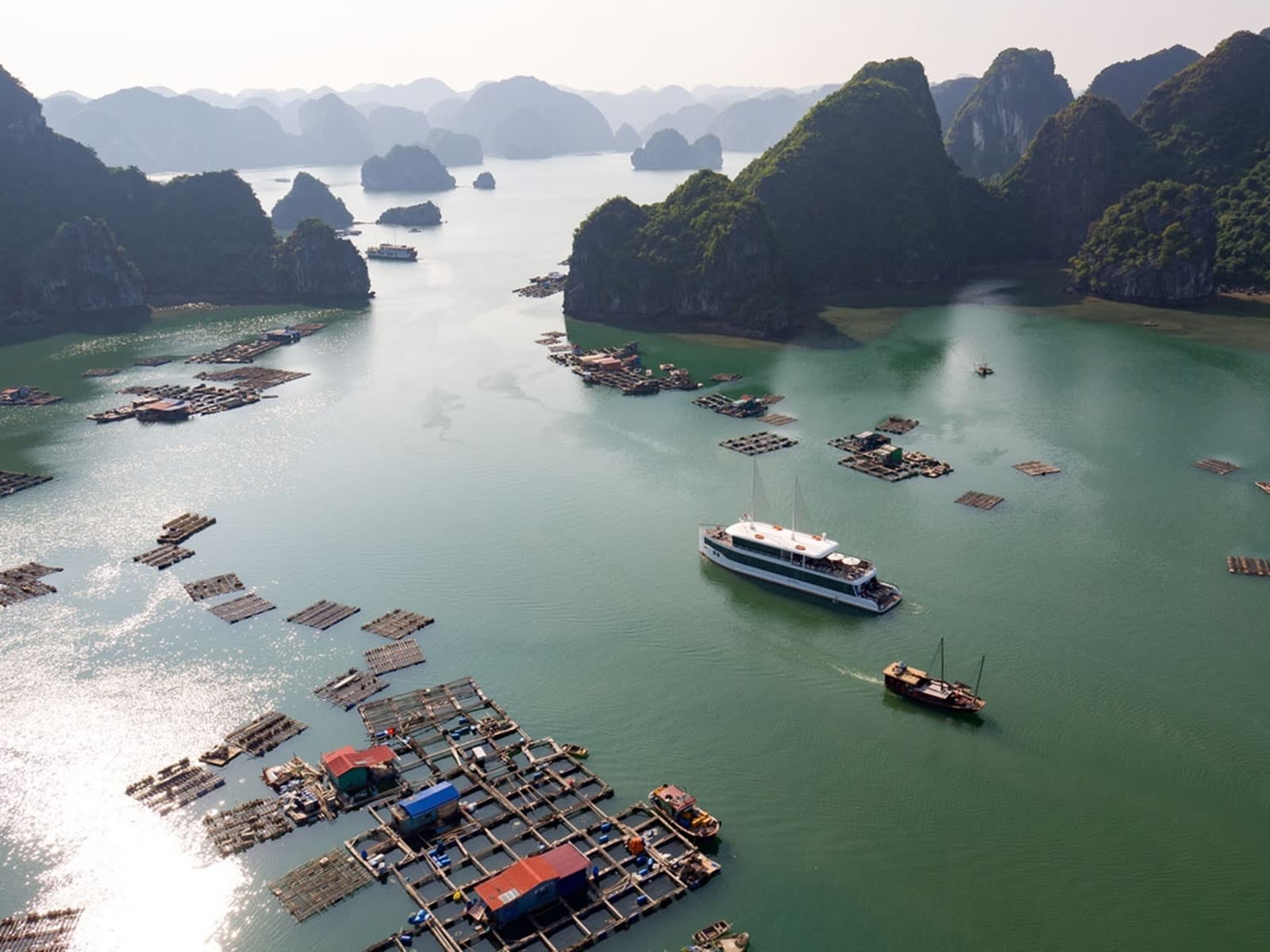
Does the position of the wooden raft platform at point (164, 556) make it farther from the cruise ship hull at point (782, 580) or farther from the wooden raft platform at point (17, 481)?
the cruise ship hull at point (782, 580)

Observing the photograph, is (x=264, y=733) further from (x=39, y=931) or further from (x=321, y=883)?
(x=39, y=931)

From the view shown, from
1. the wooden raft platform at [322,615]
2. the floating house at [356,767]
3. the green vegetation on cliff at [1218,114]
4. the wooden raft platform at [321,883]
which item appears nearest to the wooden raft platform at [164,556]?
the wooden raft platform at [322,615]

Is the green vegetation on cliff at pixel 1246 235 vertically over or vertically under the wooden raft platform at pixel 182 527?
over

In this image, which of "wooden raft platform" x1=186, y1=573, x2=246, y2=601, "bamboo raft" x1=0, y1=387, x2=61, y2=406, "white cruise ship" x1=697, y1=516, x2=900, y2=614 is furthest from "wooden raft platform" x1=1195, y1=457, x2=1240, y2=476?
"bamboo raft" x1=0, y1=387, x2=61, y2=406

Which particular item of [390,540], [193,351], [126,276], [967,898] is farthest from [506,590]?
[126,276]

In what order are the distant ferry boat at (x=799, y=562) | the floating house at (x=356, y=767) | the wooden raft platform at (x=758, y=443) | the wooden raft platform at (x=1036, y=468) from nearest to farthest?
the floating house at (x=356, y=767), the distant ferry boat at (x=799, y=562), the wooden raft platform at (x=1036, y=468), the wooden raft platform at (x=758, y=443)

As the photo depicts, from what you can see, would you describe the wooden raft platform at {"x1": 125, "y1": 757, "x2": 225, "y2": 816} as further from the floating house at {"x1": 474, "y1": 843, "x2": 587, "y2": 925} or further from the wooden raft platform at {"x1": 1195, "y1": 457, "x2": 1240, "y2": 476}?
the wooden raft platform at {"x1": 1195, "y1": 457, "x2": 1240, "y2": 476}

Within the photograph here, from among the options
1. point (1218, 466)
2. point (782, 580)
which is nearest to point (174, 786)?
point (782, 580)

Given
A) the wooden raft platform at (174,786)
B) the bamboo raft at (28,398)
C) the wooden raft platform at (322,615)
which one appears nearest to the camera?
the wooden raft platform at (174,786)
